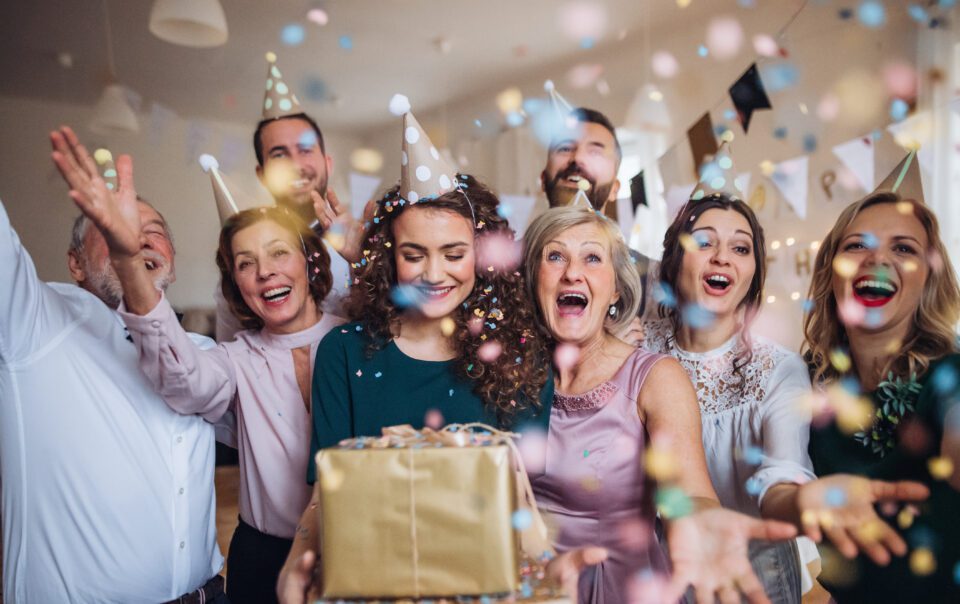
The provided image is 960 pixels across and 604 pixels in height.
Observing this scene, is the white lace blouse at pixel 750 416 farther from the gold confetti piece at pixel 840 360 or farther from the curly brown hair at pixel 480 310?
the curly brown hair at pixel 480 310

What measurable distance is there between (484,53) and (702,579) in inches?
179

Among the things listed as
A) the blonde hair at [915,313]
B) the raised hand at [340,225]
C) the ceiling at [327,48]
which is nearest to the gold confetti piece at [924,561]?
the blonde hair at [915,313]

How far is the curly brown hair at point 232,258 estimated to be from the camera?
1.55m

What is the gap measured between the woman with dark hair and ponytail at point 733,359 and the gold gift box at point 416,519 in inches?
26.3

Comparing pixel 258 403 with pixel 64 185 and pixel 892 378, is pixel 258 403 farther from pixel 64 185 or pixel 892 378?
pixel 64 185

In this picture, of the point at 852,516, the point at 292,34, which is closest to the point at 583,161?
the point at 852,516

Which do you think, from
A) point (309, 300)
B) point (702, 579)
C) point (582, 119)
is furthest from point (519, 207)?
point (702, 579)

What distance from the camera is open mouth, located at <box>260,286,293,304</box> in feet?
4.91

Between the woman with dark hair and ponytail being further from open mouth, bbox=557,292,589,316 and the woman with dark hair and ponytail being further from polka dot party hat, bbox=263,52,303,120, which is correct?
polka dot party hat, bbox=263,52,303,120

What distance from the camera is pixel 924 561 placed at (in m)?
1.23

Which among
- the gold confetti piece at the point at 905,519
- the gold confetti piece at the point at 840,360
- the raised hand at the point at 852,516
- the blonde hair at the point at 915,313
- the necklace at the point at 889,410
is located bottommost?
the gold confetti piece at the point at 905,519

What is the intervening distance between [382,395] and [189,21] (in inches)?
84.0

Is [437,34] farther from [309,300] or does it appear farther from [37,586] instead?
[37,586]

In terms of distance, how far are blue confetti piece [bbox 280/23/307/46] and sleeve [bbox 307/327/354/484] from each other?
3681mm
